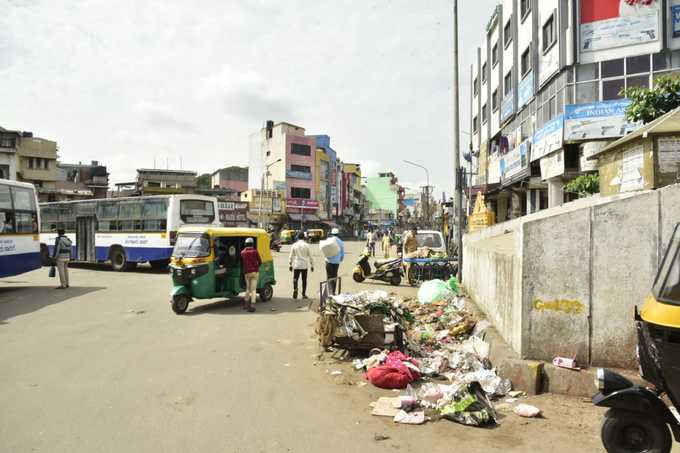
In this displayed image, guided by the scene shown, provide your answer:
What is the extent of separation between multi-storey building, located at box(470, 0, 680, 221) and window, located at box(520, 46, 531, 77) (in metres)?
0.05

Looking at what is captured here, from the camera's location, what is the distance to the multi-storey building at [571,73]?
16047 millimetres

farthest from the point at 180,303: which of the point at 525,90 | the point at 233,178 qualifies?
the point at 233,178

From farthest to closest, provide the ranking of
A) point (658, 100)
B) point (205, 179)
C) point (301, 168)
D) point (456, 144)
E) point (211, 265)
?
point (205, 179)
point (301, 168)
point (456, 144)
point (211, 265)
point (658, 100)

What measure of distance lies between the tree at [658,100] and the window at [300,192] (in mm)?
51901

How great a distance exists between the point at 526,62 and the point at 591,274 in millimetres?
20276

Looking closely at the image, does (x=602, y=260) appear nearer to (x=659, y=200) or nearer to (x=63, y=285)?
(x=659, y=200)

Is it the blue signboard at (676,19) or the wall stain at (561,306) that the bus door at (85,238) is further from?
the blue signboard at (676,19)

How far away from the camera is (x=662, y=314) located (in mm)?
3227

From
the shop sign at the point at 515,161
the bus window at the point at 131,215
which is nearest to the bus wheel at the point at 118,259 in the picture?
the bus window at the point at 131,215

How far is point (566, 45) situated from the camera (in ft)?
57.5

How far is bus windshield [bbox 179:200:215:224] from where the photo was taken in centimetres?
1850

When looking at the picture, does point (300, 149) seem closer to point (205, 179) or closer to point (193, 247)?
point (205, 179)

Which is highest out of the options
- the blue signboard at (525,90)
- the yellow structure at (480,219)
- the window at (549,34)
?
the window at (549,34)

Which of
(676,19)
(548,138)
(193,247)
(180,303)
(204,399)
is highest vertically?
(676,19)
